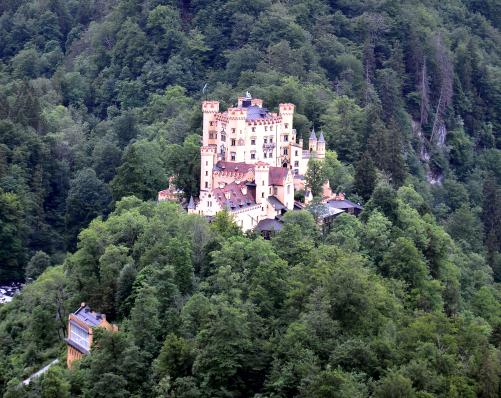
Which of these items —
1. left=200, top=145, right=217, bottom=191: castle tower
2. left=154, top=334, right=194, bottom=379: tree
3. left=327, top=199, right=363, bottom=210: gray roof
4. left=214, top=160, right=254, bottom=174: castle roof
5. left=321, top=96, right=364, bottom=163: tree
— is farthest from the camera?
left=321, top=96, right=364, bottom=163: tree

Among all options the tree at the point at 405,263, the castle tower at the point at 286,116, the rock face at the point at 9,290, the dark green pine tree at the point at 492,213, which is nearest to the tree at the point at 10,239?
the rock face at the point at 9,290

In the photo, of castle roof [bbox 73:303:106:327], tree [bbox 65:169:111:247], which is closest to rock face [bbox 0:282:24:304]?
tree [bbox 65:169:111:247]

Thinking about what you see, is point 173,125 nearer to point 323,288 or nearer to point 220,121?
point 220,121

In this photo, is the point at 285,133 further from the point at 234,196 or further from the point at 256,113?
the point at 234,196

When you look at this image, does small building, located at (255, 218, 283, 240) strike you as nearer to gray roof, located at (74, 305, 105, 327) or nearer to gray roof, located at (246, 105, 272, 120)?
gray roof, located at (246, 105, 272, 120)

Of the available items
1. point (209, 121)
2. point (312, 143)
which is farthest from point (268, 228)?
point (312, 143)

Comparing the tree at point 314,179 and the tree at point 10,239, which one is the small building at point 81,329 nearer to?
the tree at point 314,179

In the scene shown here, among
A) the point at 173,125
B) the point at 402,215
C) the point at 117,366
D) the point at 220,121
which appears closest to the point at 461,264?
the point at 402,215
